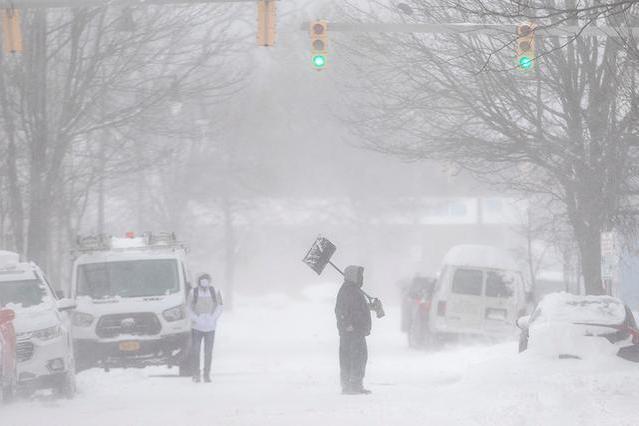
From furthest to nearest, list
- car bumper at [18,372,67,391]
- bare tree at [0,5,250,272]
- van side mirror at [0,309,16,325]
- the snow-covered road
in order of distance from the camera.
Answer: bare tree at [0,5,250,272], car bumper at [18,372,67,391], van side mirror at [0,309,16,325], the snow-covered road

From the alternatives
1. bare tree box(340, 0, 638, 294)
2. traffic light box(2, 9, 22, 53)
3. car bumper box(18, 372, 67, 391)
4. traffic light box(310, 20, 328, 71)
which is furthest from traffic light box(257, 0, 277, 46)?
car bumper box(18, 372, 67, 391)

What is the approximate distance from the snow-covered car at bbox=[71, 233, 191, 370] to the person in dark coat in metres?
4.93

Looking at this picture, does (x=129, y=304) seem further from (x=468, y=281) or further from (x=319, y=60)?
(x=468, y=281)

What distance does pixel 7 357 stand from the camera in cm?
1397

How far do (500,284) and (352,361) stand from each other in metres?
11.4

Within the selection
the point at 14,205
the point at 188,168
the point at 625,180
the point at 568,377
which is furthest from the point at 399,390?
the point at 188,168

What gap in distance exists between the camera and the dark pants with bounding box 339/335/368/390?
650 inches

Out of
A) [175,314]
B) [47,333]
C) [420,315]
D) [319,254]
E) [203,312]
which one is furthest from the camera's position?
[420,315]

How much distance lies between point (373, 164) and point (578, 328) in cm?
4848

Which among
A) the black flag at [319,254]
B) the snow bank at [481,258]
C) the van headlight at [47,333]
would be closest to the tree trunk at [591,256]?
the snow bank at [481,258]

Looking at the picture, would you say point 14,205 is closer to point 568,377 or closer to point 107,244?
point 107,244

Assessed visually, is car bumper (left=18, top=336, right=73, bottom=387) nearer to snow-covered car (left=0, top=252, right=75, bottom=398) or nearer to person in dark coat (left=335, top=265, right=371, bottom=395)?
snow-covered car (left=0, top=252, right=75, bottom=398)

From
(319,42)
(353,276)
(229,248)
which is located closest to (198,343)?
(353,276)

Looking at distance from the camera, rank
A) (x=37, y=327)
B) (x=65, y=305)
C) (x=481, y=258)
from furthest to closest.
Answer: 1. (x=481, y=258)
2. (x=65, y=305)
3. (x=37, y=327)
